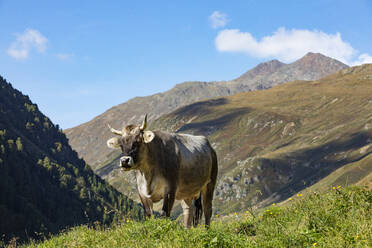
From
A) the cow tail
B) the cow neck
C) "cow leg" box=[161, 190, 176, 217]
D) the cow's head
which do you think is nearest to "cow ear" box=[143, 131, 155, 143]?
the cow's head

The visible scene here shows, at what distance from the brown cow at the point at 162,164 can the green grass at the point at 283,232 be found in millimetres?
1657

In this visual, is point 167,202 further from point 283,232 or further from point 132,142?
point 283,232

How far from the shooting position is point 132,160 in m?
11.2

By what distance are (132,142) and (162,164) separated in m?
1.15

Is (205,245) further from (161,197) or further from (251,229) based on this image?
(161,197)

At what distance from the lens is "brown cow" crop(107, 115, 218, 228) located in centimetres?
1157

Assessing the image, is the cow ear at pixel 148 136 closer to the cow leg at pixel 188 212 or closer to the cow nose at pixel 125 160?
the cow nose at pixel 125 160

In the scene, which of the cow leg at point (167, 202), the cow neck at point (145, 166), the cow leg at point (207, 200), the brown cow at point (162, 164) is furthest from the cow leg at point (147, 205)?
the cow leg at point (207, 200)

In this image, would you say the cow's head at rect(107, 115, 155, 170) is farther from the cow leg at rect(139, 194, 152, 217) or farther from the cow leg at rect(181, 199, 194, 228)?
the cow leg at rect(181, 199, 194, 228)

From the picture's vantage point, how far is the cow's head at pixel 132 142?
1120 centimetres

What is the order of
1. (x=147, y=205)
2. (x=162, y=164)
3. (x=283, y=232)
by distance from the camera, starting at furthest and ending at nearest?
(x=162, y=164)
(x=147, y=205)
(x=283, y=232)

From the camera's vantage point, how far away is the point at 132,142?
11484 millimetres

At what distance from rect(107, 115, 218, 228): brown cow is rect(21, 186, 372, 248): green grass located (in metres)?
1.66

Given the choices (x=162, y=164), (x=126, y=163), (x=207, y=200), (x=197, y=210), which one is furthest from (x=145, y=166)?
(x=207, y=200)
